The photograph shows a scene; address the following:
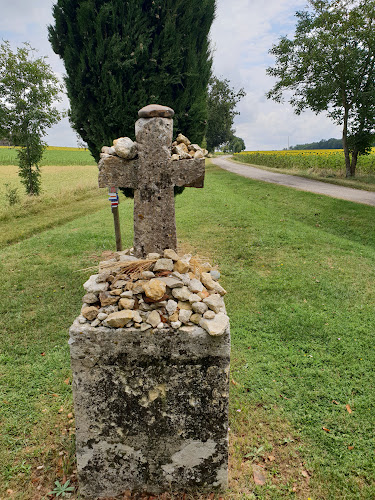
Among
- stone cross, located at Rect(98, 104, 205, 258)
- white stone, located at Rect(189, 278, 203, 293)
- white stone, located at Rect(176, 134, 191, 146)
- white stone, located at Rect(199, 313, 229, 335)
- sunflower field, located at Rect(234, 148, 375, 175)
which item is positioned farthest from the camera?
sunflower field, located at Rect(234, 148, 375, 175)

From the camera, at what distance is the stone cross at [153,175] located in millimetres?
2947

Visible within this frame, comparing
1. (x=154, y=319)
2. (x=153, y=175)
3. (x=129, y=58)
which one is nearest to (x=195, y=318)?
(x=154, y=319)

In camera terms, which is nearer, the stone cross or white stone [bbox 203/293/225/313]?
white stone [bbox 203/293/225/313]

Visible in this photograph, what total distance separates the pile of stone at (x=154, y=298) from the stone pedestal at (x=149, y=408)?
0.27ft

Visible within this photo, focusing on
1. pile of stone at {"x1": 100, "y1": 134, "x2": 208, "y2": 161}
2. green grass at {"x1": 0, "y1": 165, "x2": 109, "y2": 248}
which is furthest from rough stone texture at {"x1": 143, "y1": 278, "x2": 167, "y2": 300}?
green grass at {"x1": 0, "y1": 165, "x2": 109, "y2": 248}

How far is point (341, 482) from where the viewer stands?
3.06 m

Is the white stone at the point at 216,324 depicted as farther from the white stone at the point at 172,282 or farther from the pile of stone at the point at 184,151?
the pile of stone at the point at 184,151

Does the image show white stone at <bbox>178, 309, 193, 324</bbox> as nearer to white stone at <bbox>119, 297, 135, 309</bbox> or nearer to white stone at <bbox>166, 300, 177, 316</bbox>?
white stone at <bbox>166, 300, 177, 316</bbox>

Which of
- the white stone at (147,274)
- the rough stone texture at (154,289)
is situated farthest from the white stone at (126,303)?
the white stone at (147,274)

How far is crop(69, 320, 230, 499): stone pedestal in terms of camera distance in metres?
2.55

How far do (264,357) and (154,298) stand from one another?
2.71 m

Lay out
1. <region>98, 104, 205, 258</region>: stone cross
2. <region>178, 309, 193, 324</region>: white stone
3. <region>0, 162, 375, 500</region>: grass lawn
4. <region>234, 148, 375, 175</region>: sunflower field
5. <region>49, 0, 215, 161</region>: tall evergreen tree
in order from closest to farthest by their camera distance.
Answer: <region>178, 309, 193, 324</region>: white stone
<region>98, 104, 205, 258</region>: stone cross
<region>0, 162, 375, 500</region>: grass lawn
<region>49, 0, 215, 161</region>: tall evergreen tree
<region>234, 148, 375, 175</region>: sunflower field

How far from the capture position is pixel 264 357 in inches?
184

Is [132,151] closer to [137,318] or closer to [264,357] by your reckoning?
[137,318]
